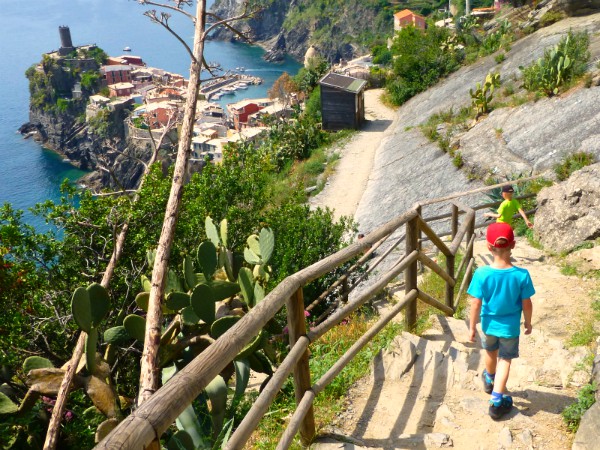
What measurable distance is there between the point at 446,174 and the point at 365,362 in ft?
47.2

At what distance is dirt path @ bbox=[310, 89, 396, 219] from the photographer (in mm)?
21938

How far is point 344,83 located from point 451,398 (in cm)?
2726

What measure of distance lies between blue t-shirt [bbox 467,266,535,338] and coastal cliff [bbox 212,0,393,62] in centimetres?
9950

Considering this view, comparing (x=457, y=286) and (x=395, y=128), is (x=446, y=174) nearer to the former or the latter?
(x=395, y=128)

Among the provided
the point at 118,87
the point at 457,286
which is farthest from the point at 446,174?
the point at 118,87

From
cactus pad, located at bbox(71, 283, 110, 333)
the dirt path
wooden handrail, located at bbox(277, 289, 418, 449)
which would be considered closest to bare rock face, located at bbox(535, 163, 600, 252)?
wooden handrail, located at bbox(277, 289, 418, 449)

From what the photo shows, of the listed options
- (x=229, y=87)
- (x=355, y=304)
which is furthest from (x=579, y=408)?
(x=229, y=87)

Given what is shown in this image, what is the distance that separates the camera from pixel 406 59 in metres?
31.4

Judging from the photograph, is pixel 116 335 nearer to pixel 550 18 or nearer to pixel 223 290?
pixel 223 290

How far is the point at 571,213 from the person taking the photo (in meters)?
9.13

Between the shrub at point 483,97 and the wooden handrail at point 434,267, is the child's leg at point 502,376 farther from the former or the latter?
the shrub at point 483,97

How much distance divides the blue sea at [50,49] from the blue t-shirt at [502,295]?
4961 centimetres

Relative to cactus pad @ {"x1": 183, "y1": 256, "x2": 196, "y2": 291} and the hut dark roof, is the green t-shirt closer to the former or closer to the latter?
cactus pad @ {"x1": 183, "y1": 256, "x2": 196, "y2": 291}

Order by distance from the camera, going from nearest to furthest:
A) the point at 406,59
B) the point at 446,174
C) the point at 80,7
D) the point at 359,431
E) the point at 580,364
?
the point at 359,431
the point at 580,364
the point at 446,174
the point at 406,59
the point at 80,7
